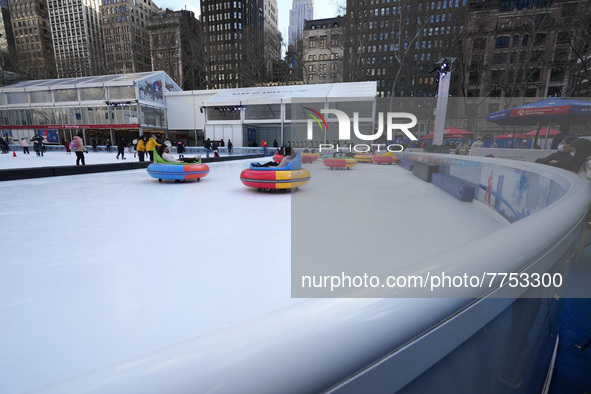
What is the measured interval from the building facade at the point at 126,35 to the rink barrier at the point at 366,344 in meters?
44.9

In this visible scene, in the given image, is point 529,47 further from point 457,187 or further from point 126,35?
point 126,35

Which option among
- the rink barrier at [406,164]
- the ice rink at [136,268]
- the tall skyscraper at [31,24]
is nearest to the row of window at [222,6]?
the tall skyscraper at [31,24]

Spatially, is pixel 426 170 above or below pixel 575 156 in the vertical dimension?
below

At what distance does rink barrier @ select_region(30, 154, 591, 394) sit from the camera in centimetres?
29

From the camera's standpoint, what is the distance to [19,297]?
2059mm

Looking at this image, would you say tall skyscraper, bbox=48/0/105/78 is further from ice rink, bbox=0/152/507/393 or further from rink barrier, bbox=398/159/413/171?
ice rink, bbox=0/152/507/393

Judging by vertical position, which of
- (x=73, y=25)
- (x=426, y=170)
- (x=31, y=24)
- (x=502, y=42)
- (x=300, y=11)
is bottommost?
(x=426, y=170)

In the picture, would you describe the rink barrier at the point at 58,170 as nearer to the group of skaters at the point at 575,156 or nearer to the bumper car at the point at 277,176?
the bumper car at the point at 277,176

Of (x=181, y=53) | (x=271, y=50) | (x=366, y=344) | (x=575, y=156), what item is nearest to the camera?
(x=366, y=344)

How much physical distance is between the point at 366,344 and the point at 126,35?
4964cm

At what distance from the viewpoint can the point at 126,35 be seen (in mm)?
38000

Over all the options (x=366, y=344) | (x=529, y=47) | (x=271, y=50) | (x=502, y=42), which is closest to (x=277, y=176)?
(x=366, y=344)

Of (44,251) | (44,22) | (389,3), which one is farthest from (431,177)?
(44,22)

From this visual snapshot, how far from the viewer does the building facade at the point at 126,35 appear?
37.2m
